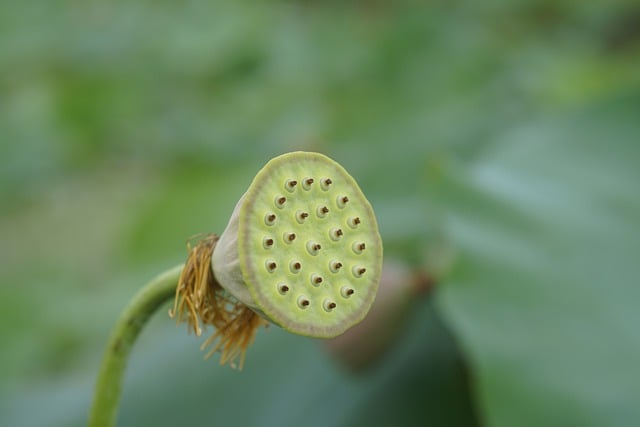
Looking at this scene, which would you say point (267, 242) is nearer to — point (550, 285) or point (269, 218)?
point (269, 218)

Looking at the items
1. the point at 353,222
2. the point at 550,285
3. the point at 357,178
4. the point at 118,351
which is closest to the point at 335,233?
the point at 353,222

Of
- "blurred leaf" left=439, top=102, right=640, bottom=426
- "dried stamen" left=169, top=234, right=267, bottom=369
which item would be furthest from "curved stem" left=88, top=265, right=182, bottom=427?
"blurred leaf" left=439, top=102, right=640, bottom=426

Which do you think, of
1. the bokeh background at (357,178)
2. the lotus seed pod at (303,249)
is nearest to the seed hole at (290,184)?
the lotus seed pod at (303,249)

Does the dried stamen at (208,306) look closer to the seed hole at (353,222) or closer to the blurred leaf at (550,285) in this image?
the seed hole at (353,222)

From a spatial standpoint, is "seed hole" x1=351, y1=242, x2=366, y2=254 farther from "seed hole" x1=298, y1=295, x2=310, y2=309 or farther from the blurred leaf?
the blurred leaf

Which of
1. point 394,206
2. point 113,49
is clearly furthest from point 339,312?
point 113,49

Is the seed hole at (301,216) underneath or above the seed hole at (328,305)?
above

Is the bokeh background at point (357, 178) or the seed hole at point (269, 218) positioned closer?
the seed hole at point (269, 218)
